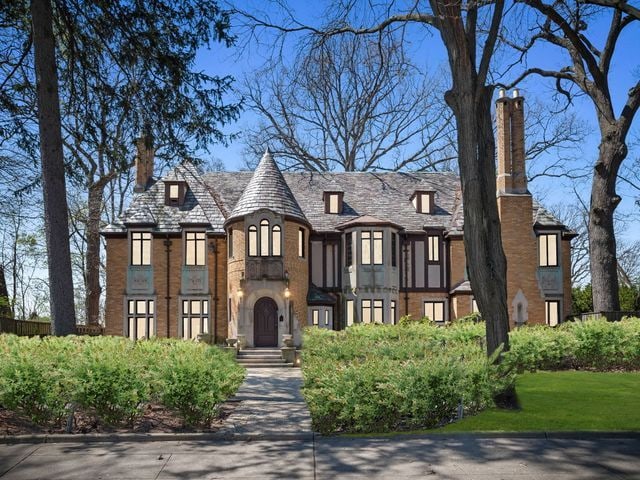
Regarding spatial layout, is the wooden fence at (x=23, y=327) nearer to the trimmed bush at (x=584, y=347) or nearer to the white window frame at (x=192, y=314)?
the white window frame at (x=192, y=314)

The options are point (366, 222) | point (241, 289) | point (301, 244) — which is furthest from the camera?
point (366, 222)

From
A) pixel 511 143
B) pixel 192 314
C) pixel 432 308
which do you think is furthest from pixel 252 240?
pixel 511 143

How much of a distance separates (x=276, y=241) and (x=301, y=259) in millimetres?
1762

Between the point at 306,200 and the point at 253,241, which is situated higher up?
the point at 306,200

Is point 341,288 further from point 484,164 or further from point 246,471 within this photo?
point 246,471

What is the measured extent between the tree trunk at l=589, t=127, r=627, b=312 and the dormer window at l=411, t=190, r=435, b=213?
32.7ft

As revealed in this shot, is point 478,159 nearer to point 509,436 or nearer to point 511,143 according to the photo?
point 509,436

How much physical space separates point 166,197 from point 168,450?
2296 centimetres

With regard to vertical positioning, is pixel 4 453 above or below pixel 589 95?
below

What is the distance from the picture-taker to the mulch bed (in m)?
10.5

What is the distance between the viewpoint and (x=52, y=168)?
1541 centimetres

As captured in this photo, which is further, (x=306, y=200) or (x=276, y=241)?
(x=306, y=200)

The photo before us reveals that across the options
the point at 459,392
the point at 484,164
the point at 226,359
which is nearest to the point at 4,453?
the point at 226,359

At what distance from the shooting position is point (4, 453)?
9.23 m
